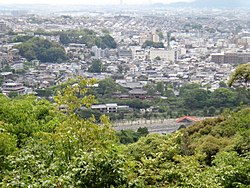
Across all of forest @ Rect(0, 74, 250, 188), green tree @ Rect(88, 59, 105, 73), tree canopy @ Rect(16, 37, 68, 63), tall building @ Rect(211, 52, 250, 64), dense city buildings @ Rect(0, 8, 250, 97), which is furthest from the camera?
tall building @ Rect(211, 52, 250, 64)

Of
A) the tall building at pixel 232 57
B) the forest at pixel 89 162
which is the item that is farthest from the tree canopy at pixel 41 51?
the forest at pixel 89 162

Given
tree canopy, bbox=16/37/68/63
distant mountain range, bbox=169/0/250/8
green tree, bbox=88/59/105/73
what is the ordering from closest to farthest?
green tree, bbox=88/59/105/73
tree canopy, bbox=16/37/68/63
distant mountain range, bbox=169/0/250/8

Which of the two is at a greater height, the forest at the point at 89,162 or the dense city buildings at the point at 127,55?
the forest at the point at 89,162

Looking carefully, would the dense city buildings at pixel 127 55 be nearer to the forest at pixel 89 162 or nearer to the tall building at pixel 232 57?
the tall building at pixel 232 57

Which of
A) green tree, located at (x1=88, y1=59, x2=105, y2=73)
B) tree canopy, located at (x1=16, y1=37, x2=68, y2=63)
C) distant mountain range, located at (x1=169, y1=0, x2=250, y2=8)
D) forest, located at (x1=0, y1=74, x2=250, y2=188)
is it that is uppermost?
forest, located at (x1=0, y1=74, x2=250, y2=188)

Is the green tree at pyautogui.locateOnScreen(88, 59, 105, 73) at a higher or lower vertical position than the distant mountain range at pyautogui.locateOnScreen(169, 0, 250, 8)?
lower

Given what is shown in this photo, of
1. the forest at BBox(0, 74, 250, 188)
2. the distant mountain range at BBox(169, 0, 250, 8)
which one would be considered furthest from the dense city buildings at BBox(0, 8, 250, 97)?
the distant mountain range at BBox(169, 0, 250, 8)

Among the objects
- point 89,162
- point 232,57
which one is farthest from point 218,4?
point 89,162

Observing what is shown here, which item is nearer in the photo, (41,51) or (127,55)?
(41,51)

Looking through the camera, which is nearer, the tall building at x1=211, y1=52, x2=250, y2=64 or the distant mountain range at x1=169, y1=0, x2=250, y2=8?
the tall building at x1=211, y1=52, x2=250, y2=64

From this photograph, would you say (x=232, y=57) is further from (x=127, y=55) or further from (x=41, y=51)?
(x=41, y=51)

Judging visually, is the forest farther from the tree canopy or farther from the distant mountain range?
the distant mountain range

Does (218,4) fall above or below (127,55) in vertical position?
above
